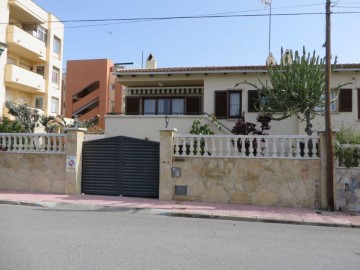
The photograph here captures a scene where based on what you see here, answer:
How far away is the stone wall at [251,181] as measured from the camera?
11203mm

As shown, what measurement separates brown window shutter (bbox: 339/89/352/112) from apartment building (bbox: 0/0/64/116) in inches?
872

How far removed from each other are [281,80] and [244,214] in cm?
768

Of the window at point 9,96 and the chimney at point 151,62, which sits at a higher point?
the chimney at point 151,62

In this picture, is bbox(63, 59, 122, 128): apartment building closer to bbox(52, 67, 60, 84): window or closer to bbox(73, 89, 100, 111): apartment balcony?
bbox(73, 89, 100, 111): apartment balcony

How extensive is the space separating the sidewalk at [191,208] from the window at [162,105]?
10011 millimetres

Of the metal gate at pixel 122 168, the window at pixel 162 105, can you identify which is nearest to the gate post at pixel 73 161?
the metal gate at pixel 122 168

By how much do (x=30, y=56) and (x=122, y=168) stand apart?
76.6 ft

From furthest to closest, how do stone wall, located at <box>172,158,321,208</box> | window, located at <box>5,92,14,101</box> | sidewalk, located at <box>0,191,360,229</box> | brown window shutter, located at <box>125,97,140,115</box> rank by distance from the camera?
window, located at <box>5,92,14,101</box>
brown window shutter, located at <box>125,97,140,115</box>
stone wall, located at <box>172,158,321,208</box>
sidewalk, located at <box>0,191,360,229</box>

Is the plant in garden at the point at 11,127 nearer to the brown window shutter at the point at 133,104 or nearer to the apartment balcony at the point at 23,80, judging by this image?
the brown window shutter at the point at 133,104

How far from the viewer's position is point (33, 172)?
13172mm

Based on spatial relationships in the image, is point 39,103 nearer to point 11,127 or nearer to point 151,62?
point 151,62

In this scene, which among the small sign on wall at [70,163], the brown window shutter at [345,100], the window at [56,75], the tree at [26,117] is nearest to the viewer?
the small sign on wall at [70,163]

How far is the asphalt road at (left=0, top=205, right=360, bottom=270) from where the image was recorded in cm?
538

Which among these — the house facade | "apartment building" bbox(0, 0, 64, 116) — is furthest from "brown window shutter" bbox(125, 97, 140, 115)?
"apartment building" bbox(0, 0, 64, 116)
